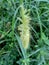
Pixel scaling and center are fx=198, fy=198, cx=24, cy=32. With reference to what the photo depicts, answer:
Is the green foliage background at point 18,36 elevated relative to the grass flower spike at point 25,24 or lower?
lower

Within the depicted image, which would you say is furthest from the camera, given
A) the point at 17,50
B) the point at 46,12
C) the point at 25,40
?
the point at 46,12

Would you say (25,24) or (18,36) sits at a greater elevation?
(25,24)

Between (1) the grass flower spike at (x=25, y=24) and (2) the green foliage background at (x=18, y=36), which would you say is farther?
(2) the green foliage background at (x=18, y=36)

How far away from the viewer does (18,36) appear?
5.57 ft

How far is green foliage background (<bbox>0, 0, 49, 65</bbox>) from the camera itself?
161 centimetres

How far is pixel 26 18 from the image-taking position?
690mm

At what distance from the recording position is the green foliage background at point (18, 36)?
5.28ft

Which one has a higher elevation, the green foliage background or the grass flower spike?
the grass flower spike

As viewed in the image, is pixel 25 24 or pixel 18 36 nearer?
pixel 25 24

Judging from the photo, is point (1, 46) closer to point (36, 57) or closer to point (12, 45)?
point (12, 45)

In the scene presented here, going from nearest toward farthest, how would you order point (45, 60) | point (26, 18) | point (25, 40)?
1. point (26, 18)
2. point (25, 40)
3. point (45, 60)

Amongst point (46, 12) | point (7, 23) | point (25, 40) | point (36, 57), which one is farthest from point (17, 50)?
point (25, 40)

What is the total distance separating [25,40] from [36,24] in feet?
3.70

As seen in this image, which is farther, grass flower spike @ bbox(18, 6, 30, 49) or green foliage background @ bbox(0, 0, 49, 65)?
green foliage background @ bbox(0, 0, 49, 65)
